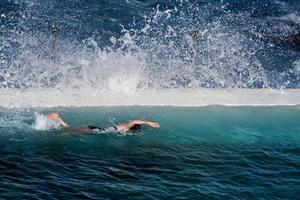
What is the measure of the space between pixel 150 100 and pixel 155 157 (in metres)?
3.92

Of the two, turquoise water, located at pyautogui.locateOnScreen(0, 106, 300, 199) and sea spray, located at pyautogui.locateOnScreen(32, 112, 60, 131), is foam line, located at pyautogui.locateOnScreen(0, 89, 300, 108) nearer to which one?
turquoise water, located at pyautogui.locateOnScreen(0, 106, 300, 199)

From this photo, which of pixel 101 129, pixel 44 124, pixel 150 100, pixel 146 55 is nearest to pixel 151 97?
pixel 150 100

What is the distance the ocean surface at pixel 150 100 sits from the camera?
414 inches

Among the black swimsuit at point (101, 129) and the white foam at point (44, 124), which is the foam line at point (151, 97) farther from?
the black swimsuit at point (101, 129)

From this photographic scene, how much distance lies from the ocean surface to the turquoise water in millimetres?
29

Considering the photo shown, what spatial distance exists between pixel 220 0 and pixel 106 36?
29.7ft

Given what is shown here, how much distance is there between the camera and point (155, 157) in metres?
11.7

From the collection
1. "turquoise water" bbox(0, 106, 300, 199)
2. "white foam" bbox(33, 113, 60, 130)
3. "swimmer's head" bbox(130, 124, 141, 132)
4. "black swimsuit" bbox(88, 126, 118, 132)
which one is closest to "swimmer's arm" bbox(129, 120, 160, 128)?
"swimmer's head" bbox(130, 124, 141, 132)

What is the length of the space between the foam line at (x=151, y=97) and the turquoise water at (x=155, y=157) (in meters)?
0.43

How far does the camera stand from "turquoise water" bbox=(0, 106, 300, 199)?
1002 centimetres

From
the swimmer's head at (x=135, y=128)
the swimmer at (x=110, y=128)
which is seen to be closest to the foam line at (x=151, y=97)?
the swimmer at (x=110, y=128)

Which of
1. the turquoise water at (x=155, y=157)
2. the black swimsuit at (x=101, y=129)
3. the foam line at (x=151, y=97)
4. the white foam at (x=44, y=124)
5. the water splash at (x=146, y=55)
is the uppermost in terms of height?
the water splash at (x=146, y=55)

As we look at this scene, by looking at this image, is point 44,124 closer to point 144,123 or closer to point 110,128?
point 110,128

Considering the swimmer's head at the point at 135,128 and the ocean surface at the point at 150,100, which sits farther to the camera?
the swimmer's head at the point at 135,128
